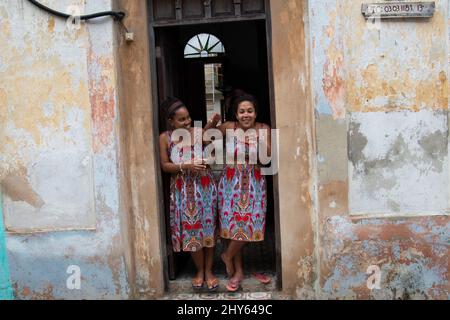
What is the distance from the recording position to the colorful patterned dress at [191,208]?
14.7 ft

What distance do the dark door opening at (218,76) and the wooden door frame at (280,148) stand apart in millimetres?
214

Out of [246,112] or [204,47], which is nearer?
[246,112]

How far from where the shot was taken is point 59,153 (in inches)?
170

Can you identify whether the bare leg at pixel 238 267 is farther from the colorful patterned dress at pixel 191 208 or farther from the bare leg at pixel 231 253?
the colorful patterned dress at pixel 191 208

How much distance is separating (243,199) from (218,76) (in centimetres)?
868

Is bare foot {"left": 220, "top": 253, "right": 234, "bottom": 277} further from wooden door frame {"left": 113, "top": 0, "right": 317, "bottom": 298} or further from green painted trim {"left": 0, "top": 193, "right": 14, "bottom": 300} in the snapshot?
green painted trim {"left": 0, "top": 193, "right": 14, "bottom": 300}

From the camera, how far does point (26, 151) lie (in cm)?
433

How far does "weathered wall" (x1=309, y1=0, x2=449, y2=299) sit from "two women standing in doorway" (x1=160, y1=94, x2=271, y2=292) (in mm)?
575

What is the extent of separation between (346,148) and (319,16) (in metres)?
1.07

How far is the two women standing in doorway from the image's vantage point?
4.44 meters

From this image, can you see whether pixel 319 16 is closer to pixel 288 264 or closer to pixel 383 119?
pixel 383 119

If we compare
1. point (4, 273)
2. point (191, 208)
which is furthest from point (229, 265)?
point (4, 273)

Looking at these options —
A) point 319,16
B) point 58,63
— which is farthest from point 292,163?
point 58,63

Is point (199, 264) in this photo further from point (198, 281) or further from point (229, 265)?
point (229, 265)
